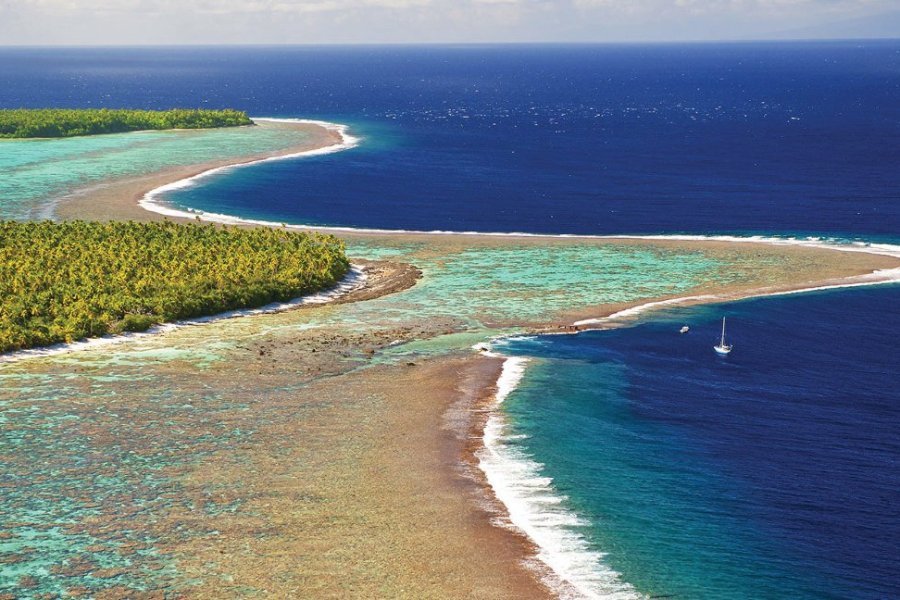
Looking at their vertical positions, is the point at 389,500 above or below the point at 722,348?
below

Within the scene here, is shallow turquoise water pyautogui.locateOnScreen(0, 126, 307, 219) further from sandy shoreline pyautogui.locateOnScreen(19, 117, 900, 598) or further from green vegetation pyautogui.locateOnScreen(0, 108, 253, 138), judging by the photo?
sandy shoreline pyautogui.locateOnScreen(19, 117, 900, 598)

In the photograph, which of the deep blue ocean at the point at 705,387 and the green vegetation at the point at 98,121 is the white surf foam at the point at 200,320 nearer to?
the deep blue ocean at the point at 705,387

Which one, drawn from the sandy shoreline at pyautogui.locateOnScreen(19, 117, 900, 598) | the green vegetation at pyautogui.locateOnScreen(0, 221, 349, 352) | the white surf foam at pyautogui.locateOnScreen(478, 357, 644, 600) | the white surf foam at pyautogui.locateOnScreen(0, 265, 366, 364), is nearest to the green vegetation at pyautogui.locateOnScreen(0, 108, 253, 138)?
the green vegetation at pyautogui.locateOnScreen(0, 221, 349, 352)

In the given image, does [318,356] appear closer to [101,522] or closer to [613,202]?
[101,522]

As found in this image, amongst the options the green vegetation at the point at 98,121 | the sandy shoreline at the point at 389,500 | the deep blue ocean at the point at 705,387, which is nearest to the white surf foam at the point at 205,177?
the deep blue ocean at the point at 705,387

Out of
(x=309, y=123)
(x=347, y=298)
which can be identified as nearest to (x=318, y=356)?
(x=347, y=298)

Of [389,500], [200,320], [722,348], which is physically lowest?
[389,500]

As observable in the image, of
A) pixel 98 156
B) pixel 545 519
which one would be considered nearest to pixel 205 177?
pixel 98 156

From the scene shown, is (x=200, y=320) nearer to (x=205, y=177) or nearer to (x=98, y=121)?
(x=205, y=177)
